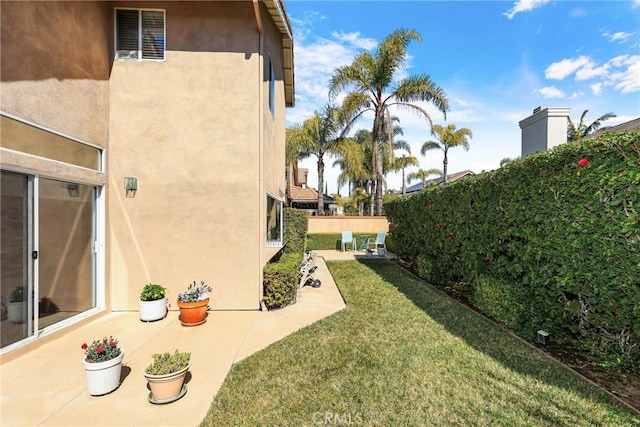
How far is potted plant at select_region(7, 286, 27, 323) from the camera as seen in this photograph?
391 cm

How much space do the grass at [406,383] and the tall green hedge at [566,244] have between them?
64 centimetres

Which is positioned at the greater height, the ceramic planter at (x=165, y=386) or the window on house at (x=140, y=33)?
the window on house at (x=140, y=33)

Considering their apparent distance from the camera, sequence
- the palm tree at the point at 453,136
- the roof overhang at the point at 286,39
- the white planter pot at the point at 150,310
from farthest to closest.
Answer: the palm tree at the point at 453,136
the roof overhang at the point at 286,39
the white planter pot at the point at 150,310

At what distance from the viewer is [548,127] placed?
7.82 m

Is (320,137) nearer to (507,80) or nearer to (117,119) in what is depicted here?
(507,80)

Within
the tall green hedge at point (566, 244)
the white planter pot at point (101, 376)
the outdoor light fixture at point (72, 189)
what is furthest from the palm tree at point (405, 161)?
the white planter pot at point (101, 376)

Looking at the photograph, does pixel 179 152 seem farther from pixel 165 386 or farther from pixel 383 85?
pixel 383 85

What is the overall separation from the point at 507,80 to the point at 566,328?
37.3 ft

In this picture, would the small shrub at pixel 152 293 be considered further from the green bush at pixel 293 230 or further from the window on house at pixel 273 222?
the green bush at pixel 293 230

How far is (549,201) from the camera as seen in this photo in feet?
13.2

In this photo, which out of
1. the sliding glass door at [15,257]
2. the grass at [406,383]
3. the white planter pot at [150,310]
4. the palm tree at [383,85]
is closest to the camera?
the grass at [406,383]

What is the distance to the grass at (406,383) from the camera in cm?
A: 276

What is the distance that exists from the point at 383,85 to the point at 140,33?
458 inches

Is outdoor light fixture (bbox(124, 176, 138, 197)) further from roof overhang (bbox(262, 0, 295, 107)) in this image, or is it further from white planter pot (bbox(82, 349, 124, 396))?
roof overhang (bbox(262, 0, 295, 107))
